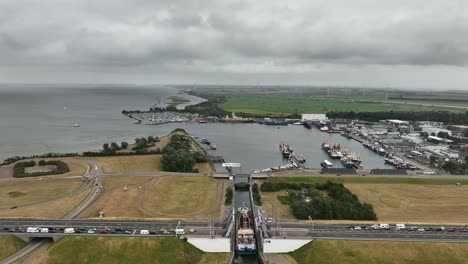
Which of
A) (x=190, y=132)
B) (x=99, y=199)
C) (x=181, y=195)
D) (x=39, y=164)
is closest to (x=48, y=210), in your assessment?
(x=99, y=199)

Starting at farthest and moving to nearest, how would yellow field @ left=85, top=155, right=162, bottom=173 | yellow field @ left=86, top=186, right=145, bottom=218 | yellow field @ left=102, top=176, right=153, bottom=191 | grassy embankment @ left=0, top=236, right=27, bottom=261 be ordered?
yellow field @ left=85, top=155, right=162, bottom=173
yellow field @ left=102, top=176, right=153, bottom=191
yellow field @ left=86, top=186, right=145, bottom=218
grassy embankment @ left=0, top=236, right=27, bottom=261

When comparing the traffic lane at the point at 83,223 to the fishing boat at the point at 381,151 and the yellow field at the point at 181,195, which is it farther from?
the fishing boat at the point at 381,151

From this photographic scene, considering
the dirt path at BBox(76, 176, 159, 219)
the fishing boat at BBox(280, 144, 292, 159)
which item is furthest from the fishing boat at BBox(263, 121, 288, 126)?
the dirt path at BBox(76, 176, 159, 219)

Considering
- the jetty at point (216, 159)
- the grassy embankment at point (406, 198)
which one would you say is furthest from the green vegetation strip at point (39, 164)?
the grassy embankment at point (406, 198)

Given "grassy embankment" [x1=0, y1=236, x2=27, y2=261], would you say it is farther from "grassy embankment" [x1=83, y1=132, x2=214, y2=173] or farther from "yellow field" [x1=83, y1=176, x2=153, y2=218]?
"grassy embankment" [x1=83, y1=132, x2=214, y2=173]

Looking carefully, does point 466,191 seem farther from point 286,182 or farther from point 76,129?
point 76,129

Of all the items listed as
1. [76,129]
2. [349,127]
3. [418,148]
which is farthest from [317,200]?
[76,129]
